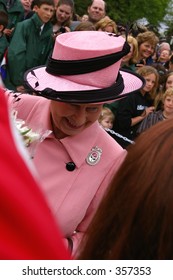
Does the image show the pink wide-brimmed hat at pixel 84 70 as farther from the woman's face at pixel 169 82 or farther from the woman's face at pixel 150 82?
the woman's face at pixel 169 82

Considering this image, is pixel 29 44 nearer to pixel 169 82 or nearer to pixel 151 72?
pixel 151 72

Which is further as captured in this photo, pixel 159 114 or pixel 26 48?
pixel 26 48

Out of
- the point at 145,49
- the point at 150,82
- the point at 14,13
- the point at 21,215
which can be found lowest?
the point at 145,49

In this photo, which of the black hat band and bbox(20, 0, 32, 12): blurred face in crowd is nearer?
the black hat band

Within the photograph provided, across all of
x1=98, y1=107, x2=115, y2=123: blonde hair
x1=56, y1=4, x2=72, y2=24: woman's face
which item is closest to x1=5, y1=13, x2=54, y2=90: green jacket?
x1=56, y1=4, x2=72, y2=24: woman's face

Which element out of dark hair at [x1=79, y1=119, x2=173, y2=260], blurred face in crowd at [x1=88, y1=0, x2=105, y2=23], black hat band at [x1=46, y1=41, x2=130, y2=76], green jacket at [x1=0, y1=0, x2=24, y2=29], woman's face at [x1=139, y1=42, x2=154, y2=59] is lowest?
woman's face at [x1=139, y1=42, x2=154, y2=59]

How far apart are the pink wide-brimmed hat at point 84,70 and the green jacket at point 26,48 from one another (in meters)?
2.87

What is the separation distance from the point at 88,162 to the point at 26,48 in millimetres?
3262

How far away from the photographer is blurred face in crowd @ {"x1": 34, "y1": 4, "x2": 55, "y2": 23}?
5172 millimetres

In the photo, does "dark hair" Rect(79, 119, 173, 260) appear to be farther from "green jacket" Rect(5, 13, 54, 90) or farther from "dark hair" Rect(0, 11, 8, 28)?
"dark hair" Rect(0, 11, 8, 28)

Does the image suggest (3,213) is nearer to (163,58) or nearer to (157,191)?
(157,191)

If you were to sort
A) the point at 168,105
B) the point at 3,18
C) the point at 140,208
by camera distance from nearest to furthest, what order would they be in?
1. the point at 140,208
2. the point at 168,105
3. the point at 3,18

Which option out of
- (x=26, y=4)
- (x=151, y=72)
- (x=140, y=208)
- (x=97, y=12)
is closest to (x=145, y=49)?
(x=97, y=12)

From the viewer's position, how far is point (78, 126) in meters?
2.02
